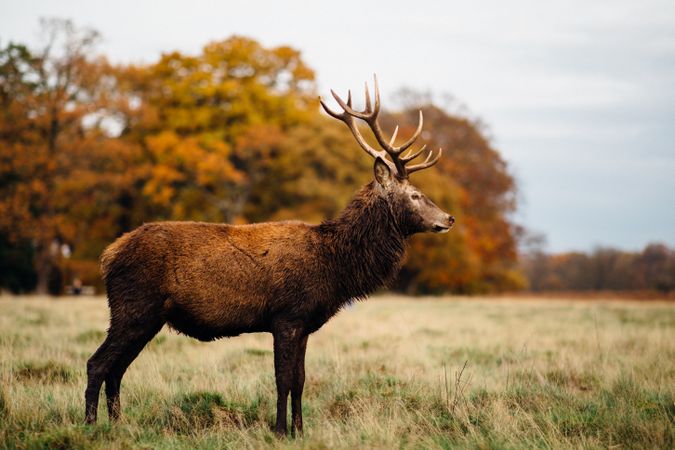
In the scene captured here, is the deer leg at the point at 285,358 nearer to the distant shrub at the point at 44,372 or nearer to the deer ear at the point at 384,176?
the deer ear at the point at 384,176

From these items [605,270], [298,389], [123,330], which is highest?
[123,330]

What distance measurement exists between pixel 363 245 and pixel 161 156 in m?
23.9

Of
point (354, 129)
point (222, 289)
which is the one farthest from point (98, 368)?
point (354, 129)

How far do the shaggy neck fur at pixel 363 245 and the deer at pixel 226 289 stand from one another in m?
0.01

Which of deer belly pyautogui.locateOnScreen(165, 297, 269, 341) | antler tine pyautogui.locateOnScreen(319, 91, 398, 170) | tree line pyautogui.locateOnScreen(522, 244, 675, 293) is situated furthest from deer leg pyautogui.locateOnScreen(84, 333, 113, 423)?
tree line pyautogui.locateOnScreen(522, 244, 675, 293)

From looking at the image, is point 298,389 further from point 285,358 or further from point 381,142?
point 381,142

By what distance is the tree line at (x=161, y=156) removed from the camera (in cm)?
2706

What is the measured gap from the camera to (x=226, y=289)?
237 inches

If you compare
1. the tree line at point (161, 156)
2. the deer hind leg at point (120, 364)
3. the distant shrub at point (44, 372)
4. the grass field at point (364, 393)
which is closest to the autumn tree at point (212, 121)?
the tree line at point (161, 156)

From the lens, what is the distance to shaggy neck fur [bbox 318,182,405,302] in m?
6.51

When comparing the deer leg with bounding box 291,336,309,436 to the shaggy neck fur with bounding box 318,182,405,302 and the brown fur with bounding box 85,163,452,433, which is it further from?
the shaggy neck fur with bounding box 318,182,405,302

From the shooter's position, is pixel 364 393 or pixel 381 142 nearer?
pixel 364 393

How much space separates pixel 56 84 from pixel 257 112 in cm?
891

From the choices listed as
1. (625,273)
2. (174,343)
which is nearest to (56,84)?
(174,343)
